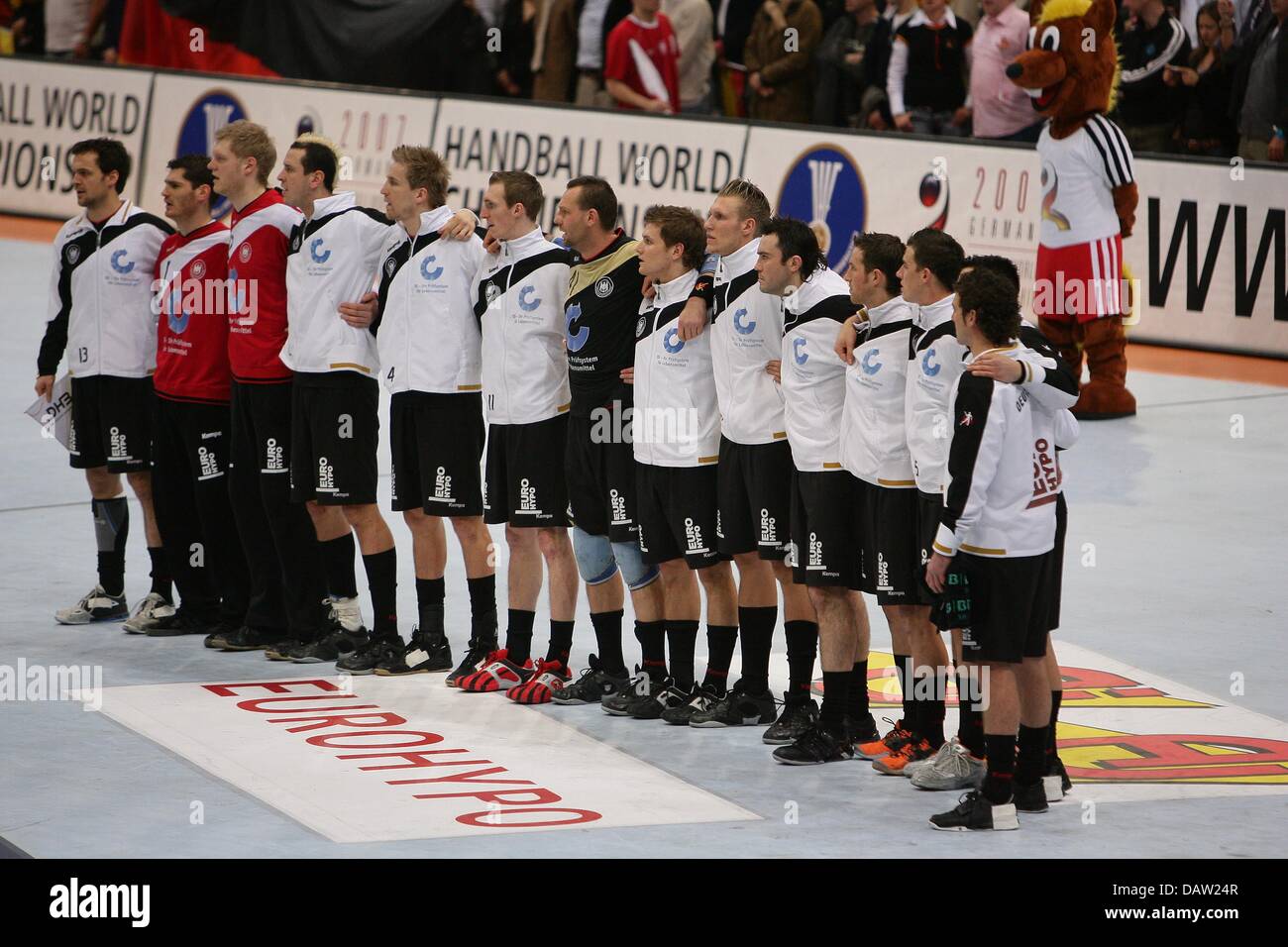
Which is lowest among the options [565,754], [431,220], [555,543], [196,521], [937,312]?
[565,754]

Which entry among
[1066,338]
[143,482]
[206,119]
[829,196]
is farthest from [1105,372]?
[206,119]

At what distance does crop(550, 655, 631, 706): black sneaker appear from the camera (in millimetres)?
9062

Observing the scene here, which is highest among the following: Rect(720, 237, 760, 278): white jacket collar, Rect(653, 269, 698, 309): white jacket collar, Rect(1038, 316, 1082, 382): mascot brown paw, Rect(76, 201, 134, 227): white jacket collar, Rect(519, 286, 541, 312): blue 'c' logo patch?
Rect(76, 201, 134, 227): white jacket collar

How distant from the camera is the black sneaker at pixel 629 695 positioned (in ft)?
29.0

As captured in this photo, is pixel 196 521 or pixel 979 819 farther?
pixel 196 521

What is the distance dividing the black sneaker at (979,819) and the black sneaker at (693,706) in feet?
5.50

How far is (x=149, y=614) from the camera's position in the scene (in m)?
10.3

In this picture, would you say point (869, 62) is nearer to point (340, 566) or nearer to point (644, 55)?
point (644, 55)

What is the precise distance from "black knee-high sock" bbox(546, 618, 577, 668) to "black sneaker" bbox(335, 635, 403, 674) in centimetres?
88

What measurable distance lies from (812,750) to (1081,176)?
784 cm

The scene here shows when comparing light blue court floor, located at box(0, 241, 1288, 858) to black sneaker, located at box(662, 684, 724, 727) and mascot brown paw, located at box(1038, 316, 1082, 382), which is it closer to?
black sneaker, located at box(662, 684, 724, 727)

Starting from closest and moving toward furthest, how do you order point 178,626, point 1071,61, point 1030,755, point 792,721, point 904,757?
point 1030,755, point 904,757, point 792,721, point 178,626, point 1071,61

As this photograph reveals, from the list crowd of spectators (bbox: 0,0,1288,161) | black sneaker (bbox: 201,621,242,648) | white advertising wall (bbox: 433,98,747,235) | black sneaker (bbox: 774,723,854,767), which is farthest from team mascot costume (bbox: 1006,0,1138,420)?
black sneaker (bbox: 201,621,242,648)
